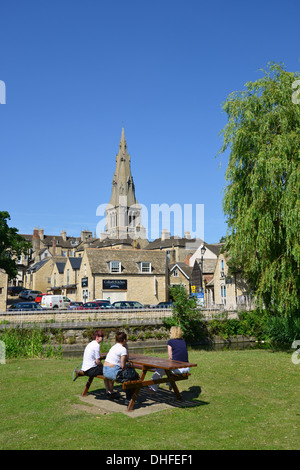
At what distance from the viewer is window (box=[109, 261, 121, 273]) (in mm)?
51875

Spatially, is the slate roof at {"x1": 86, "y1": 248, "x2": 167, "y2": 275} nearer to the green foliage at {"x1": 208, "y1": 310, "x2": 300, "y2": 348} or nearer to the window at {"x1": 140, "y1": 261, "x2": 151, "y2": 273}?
the window at {"x1": 140, "y1": 261, "x2": 151, "y2": 273}

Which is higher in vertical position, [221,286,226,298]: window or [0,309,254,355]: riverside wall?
[221,286,226,298]: window

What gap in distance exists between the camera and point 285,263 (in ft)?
56.8

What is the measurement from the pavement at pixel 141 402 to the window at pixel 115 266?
41.8 metres

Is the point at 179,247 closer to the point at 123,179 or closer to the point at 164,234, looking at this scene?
the point at 164,234

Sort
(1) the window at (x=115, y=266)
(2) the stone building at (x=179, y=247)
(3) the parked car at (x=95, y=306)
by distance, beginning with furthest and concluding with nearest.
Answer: (2) the stone building at (x=179, y=247)
(1) the window at (x=115, y=266)
(3) the parked car at (x=95, y=306)

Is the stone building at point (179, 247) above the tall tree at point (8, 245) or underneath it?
above

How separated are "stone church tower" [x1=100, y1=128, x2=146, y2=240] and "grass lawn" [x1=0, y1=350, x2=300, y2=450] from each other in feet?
419

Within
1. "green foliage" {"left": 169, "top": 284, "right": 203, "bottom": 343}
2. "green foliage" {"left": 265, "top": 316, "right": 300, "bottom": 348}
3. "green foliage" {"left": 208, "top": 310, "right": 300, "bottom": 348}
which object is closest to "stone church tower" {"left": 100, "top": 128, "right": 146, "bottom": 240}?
"green foliage" {"left": 208, "top": 310, "right": 300, "bottom": 348}

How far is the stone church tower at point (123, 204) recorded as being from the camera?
141 meters

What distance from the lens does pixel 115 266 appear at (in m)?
52.1

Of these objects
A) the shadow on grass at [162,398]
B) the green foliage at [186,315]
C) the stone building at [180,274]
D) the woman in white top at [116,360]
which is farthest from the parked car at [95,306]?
the woman in white top at [116,360]

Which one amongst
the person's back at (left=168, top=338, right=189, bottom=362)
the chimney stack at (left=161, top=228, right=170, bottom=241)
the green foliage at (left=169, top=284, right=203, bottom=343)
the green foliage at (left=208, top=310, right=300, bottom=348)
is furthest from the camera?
the chimney stack at (left=161, top=228, right=170, bottom=241)

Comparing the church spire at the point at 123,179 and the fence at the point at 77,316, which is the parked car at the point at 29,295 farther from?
the church spire at the point at 123,179
